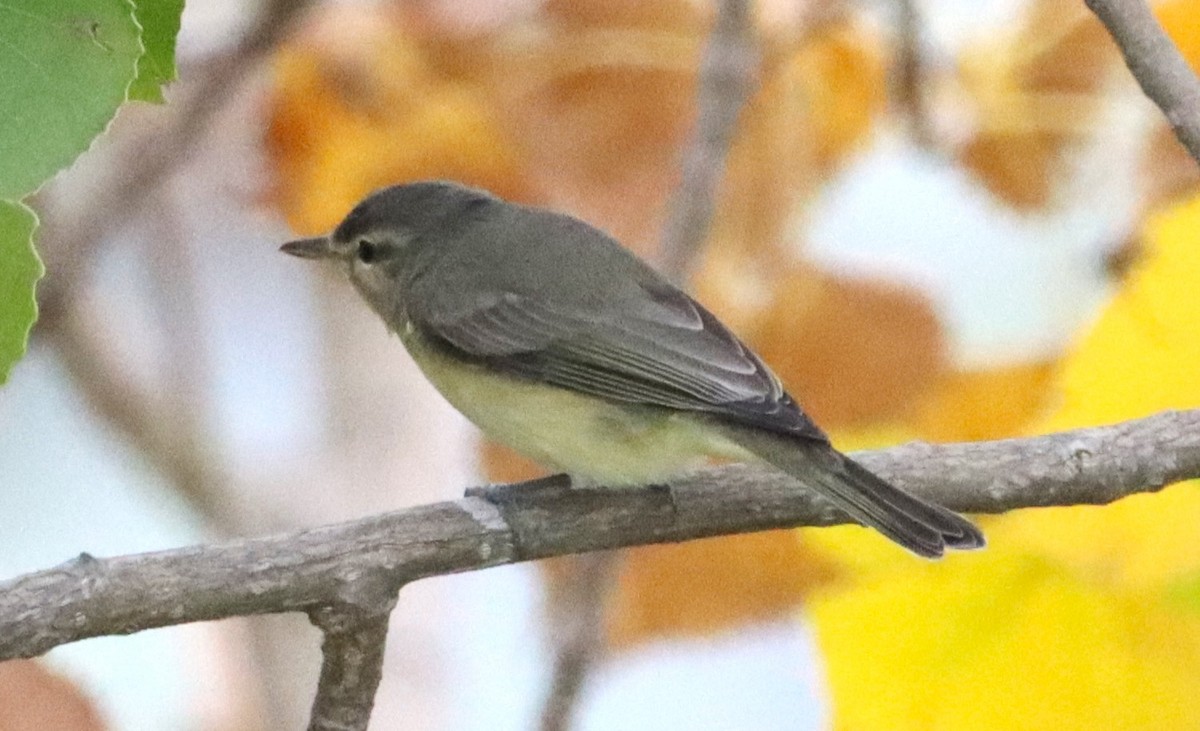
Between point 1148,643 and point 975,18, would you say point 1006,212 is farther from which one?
point 1148,643

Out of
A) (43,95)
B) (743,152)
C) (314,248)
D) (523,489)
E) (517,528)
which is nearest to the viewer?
(43,95)

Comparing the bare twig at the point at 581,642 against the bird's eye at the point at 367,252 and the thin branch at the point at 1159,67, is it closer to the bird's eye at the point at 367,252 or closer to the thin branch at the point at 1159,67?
the bird's eye at the point at 367,252

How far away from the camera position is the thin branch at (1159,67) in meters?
1.08

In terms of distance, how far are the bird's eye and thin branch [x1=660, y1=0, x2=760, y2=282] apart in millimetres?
335

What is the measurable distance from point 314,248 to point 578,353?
44 cm

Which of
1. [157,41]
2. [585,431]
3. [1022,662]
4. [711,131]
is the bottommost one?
[157,41]

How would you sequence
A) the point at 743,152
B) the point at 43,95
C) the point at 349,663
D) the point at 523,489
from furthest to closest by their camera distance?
the point at 743,152
the point at 523,489
the point at 349,663
the point at 43,95

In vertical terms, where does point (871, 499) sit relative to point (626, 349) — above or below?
below

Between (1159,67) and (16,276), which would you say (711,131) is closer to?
(1159,67)

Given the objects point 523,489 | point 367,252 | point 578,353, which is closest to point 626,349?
point 578,353

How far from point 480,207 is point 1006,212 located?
70 cm

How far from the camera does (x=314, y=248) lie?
1.62 metres

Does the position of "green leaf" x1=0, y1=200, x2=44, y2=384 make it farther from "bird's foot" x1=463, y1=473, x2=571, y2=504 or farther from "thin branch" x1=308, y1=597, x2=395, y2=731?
"bird's foot" x1=463, y1=473, x2=571, y2=504

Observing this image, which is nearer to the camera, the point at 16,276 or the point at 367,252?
the point at 16,276
